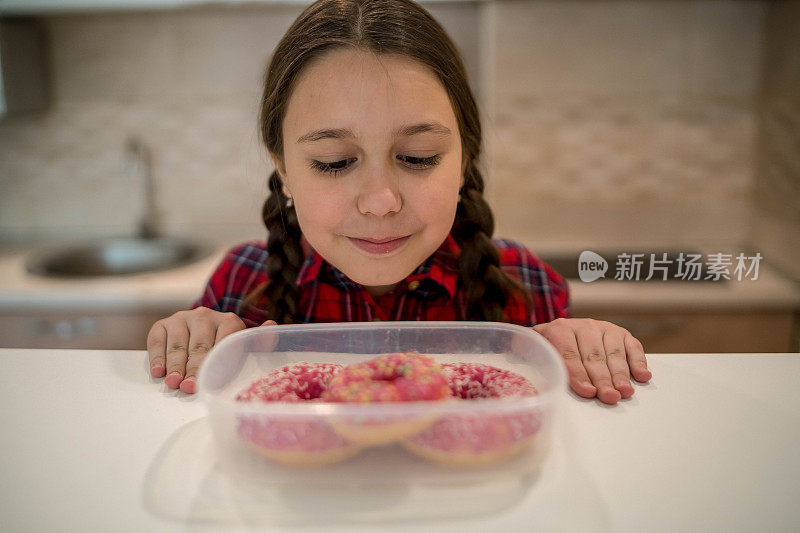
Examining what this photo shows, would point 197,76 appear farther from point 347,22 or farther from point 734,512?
point 734,512

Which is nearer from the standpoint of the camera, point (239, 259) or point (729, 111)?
point (239, 259)

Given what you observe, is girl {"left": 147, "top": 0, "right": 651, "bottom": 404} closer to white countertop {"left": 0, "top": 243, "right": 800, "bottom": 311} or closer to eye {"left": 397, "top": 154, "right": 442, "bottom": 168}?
eye {"left": 397, "top": 154, "right": 442, "bottom": 168}

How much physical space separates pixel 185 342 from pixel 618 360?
1.48 ft

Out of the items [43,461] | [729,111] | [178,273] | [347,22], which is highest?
[347,22]

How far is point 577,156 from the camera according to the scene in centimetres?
165

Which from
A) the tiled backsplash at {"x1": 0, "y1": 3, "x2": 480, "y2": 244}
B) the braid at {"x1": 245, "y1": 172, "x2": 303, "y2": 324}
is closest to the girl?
the braid at {"x1": 245, "y1": 172, "x2": 303, "y2": 324}

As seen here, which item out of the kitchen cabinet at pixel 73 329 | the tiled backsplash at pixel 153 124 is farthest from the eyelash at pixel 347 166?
the tiled backsplash at pixel 153 124

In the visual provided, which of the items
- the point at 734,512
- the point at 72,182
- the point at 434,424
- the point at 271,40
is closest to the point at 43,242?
the point at 72,182

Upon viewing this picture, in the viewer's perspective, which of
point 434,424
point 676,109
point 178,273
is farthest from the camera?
point 676,109

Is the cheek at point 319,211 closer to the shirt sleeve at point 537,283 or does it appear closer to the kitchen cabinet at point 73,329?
the shirt sleeve at point 537,283

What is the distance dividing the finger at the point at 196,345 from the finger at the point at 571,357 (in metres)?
0.35

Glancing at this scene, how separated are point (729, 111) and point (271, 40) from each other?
122 cm

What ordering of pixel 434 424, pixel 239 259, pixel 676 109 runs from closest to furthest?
pixel 434 424
pixel 239 259
pixel 676 109

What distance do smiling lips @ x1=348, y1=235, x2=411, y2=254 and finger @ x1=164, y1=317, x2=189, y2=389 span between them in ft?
0.70
